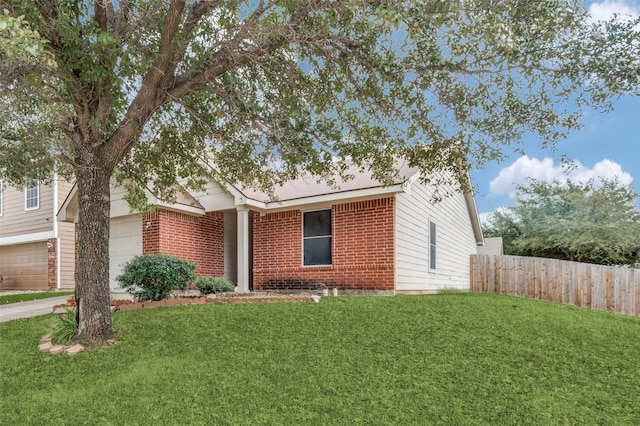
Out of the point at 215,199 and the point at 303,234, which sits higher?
the point at 215,199

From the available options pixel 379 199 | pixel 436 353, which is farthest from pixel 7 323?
pixel 379 199

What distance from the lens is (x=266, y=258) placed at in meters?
13.7

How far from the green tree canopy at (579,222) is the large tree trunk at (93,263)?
24136 mm

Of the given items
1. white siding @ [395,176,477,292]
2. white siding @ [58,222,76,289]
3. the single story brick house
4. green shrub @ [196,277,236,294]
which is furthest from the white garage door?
white siding @ [395,176,477,292]

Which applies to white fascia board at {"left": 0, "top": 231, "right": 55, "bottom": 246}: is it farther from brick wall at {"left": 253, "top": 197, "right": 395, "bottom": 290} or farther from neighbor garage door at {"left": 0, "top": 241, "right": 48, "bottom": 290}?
brick wall at {"left": 253, "top": 197, "right": 395, "bottom": 290}

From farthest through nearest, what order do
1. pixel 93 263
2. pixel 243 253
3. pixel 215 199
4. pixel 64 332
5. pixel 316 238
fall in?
pixel 215 199 → pixel 316 238 → pixel 243 253 → pixel 64 332 → pixel 93 263

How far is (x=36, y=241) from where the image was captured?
776 inches

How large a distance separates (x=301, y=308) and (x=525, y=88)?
17.5 feet

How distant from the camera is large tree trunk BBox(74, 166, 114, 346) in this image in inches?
253

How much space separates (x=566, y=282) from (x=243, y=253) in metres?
10.7

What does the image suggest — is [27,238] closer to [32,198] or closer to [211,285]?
[32,198]

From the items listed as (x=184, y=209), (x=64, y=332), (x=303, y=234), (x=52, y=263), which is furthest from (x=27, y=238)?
(x=64, y=332)

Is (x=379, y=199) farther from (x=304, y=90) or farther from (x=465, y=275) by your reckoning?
(x=465, y=275)

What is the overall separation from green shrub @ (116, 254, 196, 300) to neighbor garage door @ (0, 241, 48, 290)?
12120 millimetres
